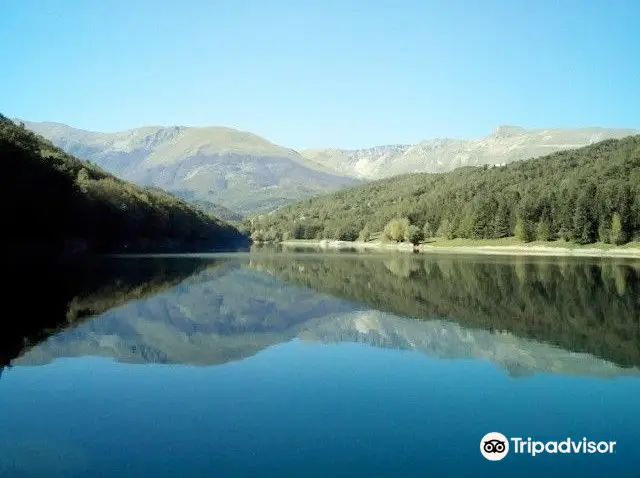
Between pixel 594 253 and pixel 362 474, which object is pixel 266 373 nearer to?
pixel 362 474

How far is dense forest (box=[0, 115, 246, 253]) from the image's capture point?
82562mm

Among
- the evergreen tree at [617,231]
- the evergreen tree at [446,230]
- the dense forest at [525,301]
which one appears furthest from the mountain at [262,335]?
the evergreen tree at [446,230]

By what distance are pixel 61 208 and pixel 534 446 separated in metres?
97.1

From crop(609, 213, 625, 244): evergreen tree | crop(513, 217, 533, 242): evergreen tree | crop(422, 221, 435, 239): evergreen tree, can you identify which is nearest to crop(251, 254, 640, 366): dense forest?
Result: crop(609, 213, 625, 244): evergreen tree

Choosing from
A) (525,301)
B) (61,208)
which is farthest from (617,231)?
(61,208)

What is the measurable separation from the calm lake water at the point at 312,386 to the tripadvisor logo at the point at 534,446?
27 cm

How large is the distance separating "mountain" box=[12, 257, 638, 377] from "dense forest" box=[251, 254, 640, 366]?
3.72 ft

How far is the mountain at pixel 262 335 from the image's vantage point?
24.9 meters

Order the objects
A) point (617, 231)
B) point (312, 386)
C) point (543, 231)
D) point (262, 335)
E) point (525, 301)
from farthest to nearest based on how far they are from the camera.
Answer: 1. point (543, 231)
2. point (617, 231)
3. point (525, 301)
4. point (262, 335)
5. point (312, 386)

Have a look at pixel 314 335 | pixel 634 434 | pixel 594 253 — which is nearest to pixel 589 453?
pixel 634 434

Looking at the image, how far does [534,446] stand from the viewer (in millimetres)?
14688

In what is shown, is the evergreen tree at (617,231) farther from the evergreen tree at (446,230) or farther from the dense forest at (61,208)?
the dense forest at (61,208)

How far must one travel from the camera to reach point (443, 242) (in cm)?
17462

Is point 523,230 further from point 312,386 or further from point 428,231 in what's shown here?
point 312,386
